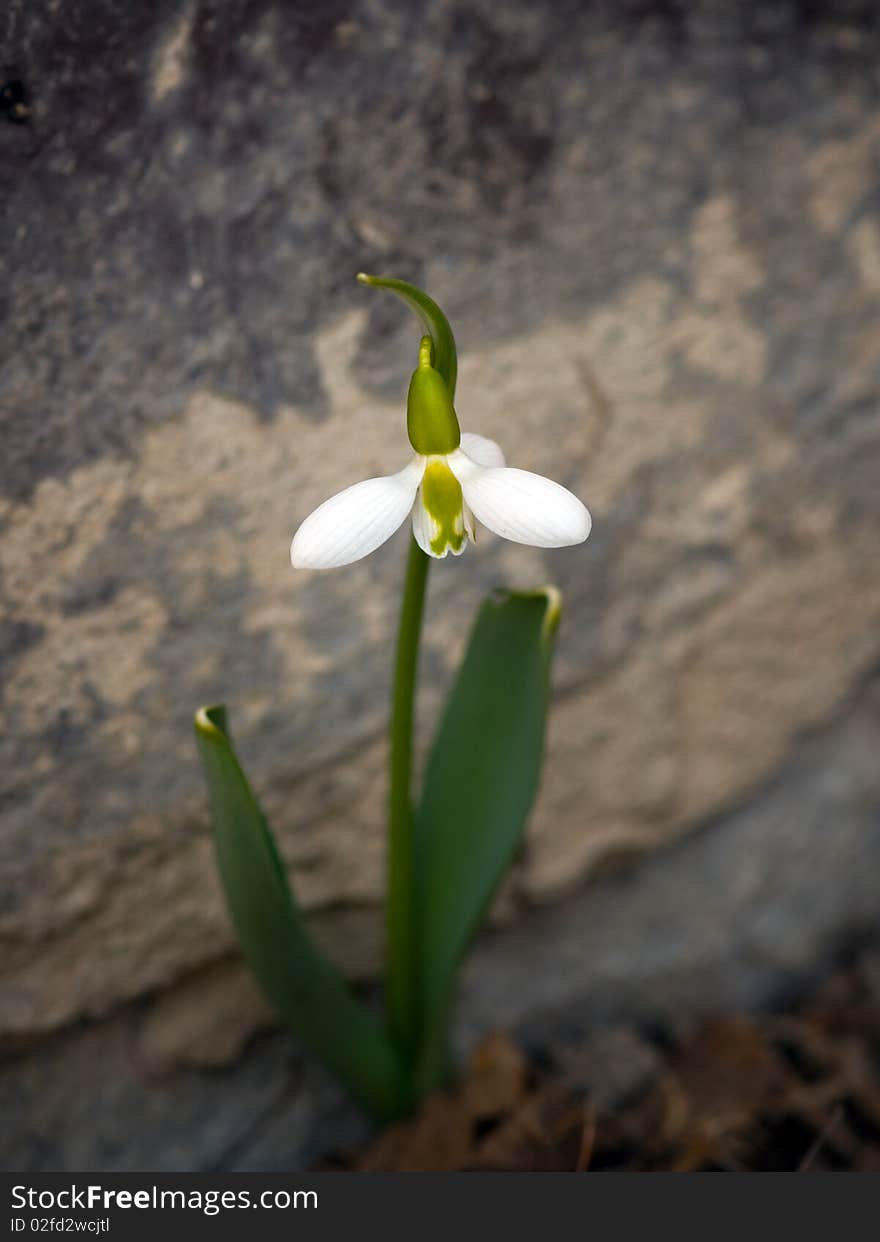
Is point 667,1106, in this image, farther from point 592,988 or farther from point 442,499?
point 442,499

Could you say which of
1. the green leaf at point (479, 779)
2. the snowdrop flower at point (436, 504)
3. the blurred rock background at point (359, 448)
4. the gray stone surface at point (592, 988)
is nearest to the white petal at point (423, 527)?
the snowdrop flower at point (436, 504)

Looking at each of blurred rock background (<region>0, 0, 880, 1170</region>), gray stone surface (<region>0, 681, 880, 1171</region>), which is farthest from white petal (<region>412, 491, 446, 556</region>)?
gray stone surface (<region>0, 681, 880, 1171</region>)

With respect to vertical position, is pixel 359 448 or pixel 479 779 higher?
pixel 359 448

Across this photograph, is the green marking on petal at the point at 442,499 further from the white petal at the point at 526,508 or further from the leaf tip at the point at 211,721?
the leaf tip at the point at 211,721

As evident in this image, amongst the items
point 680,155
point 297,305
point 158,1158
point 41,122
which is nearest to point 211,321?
point 297,305

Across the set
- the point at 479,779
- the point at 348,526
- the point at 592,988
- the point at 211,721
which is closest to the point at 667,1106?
the point at 592,988

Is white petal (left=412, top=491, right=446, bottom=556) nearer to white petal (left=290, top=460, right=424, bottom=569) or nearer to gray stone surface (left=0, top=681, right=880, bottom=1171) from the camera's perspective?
white petal (left=290, top=460, right=424, bottom=569)
